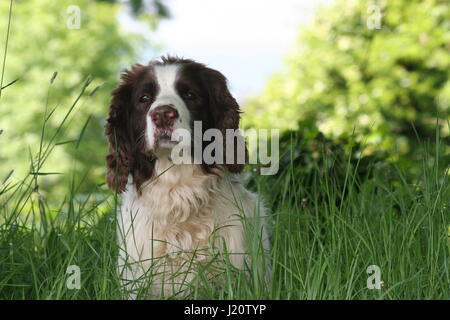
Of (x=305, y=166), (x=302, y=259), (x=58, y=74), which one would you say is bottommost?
(x=302, y=259)

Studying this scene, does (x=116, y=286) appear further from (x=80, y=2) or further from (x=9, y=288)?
(x=80, y=2)

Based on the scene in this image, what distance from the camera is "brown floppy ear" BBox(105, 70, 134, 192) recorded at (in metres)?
3.78

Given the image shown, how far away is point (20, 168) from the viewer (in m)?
17.8

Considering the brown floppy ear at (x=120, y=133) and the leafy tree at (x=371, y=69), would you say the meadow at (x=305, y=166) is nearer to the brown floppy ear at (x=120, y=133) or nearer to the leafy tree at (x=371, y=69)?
the leafy tree at (x=371, y=69)

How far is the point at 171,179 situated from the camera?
3.70m

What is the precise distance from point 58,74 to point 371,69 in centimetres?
928

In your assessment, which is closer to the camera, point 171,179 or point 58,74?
point 171,179

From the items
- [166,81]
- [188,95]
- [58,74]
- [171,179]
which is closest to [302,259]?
[171,179]

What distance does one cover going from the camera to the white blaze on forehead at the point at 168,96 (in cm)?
345

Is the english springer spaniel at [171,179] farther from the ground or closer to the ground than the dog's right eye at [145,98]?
closer to the ground

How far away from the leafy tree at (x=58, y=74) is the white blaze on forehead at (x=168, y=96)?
46.3 feet

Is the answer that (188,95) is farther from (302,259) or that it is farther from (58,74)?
(58,74)

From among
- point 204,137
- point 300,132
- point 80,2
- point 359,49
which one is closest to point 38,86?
point 80,2

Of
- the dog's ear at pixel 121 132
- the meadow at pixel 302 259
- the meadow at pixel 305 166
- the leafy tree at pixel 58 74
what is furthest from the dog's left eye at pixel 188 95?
the leafy tree at pixel 58 74
